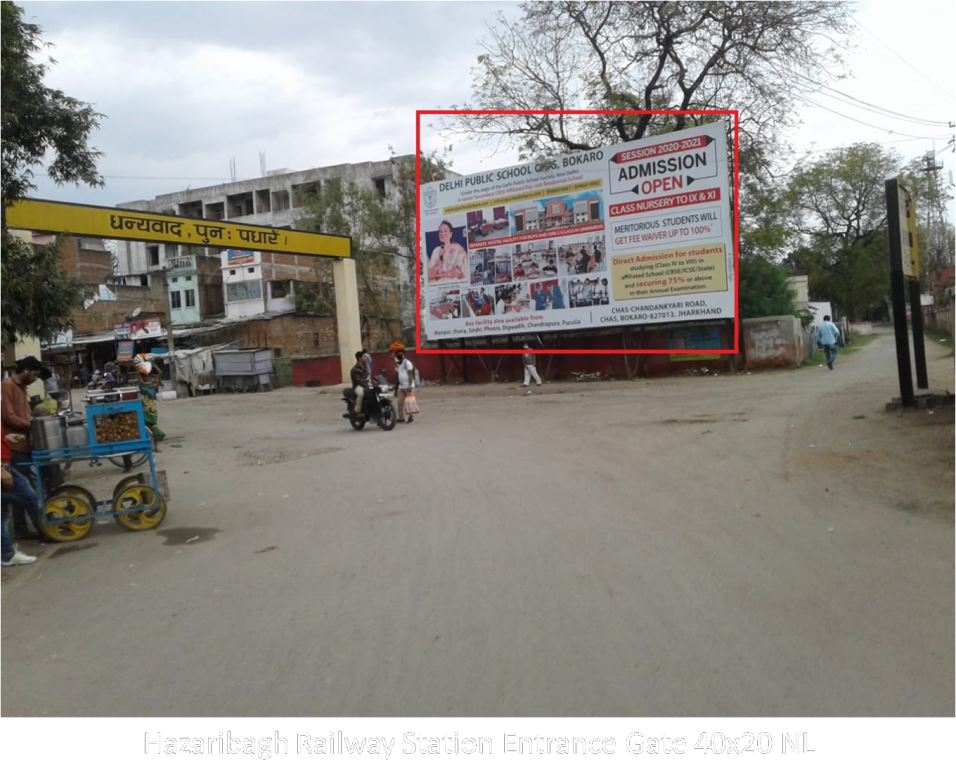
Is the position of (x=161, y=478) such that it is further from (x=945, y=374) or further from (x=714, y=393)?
(x=945, y=374)

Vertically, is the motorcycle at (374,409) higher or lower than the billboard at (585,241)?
lower

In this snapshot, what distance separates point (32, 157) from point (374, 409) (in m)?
8.34

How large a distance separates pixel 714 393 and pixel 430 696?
16753mm

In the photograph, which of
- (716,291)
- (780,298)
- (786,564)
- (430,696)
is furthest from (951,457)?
(780,298)

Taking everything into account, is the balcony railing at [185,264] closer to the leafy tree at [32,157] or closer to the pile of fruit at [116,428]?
the leafy tree at [32,157]

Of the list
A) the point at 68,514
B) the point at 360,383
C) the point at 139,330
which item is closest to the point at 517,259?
the point at 360,383

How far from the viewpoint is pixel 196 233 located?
2278 cm

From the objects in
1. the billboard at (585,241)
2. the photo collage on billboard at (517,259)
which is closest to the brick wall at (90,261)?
the photo collage on billboard at (517,259)

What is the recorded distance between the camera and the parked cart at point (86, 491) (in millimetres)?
7676

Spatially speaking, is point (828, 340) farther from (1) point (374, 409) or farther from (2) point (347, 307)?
(2) point (347, 307)

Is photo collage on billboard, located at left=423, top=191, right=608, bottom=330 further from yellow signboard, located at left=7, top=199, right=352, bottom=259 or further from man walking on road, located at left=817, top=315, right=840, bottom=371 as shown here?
man walking on road, located at left=817, top=315, right=840, bottom=371

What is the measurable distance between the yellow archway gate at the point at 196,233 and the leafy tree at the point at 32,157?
17.3 ft

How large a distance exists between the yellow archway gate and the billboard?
2.82 metres

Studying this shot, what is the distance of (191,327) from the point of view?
52.0 m
